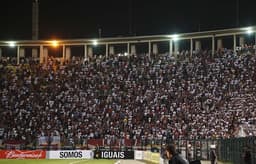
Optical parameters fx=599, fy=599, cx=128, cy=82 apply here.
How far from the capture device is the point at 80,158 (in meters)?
48.1

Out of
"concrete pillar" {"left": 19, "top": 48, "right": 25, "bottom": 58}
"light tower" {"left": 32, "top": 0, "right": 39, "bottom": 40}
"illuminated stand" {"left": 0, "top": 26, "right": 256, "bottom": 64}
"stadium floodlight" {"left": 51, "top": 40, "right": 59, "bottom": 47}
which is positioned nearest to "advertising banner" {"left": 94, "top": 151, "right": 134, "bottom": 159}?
"illuminated stand" {"left": 0, "top": 26, "right": 256, "bottom": 64}

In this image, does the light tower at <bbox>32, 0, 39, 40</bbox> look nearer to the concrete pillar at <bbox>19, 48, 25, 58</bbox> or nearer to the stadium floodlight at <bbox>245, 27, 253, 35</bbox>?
the concrete pillar at <bbox>19, 48, 25, 58</bbox>

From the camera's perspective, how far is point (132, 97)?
54.7 m

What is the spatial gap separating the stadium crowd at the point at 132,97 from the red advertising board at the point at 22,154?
2.25 metres

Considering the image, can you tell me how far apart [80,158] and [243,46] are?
2024 centimetres

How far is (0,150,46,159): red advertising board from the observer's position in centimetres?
4825

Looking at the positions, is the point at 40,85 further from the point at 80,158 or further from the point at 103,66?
the point at 80,158

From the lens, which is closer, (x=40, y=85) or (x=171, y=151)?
(x=171, y=151)

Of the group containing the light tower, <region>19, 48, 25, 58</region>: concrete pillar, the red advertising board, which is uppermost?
the light tower

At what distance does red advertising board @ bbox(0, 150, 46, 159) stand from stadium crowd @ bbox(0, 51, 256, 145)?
2254mm

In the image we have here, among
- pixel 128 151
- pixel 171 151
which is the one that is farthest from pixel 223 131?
pixel 171 151

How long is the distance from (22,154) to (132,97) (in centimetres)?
1173

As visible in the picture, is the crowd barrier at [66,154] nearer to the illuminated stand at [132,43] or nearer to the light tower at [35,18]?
the illuminated stand at [132,43]

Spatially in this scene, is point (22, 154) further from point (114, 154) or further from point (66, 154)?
point (114, 154)
